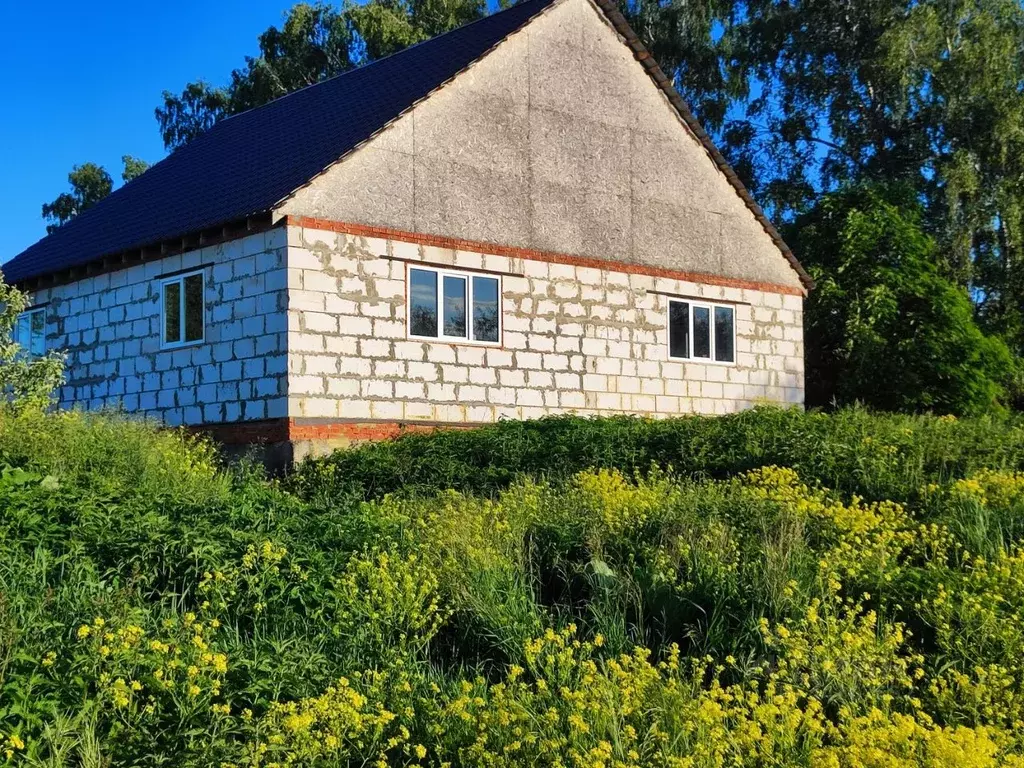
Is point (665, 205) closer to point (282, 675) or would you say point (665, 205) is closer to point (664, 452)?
point (664, 452)

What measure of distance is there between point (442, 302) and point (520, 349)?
1.62m

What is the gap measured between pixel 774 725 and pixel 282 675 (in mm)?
2698

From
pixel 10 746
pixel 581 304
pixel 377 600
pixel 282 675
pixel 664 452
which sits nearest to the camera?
pixel 10 746

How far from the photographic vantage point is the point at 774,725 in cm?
598

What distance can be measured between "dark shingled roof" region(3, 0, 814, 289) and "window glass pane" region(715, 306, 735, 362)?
83.2 inches

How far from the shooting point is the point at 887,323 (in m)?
27.2

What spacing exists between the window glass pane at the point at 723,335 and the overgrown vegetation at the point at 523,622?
984 cm

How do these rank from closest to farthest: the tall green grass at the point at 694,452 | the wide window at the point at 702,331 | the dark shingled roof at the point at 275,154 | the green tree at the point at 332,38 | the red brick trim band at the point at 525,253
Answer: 1. the tall green grass at the point at 694,452
2. the red brick trim band at the point at 525,253
3. the dark shingled roof at the point at 275,154
4. the wide window at the point at 702,331
5. the green tree at the point at 332,38

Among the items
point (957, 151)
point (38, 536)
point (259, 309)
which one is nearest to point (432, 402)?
point (259, 309)

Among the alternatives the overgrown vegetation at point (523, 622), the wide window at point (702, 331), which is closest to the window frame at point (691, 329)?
the wide window at point (702, 331)

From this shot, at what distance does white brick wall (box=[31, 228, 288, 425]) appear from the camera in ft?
56.7

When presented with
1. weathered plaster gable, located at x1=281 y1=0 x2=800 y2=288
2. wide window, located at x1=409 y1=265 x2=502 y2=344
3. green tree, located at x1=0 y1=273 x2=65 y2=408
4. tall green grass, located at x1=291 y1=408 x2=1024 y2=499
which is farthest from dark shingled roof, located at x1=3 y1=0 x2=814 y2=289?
tall green grass, located at x1=291 y1=408 x2=1024 y2=499

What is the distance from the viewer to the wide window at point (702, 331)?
21.8 metres

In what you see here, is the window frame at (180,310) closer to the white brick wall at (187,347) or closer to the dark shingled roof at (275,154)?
the white brick wall at (187,347)
